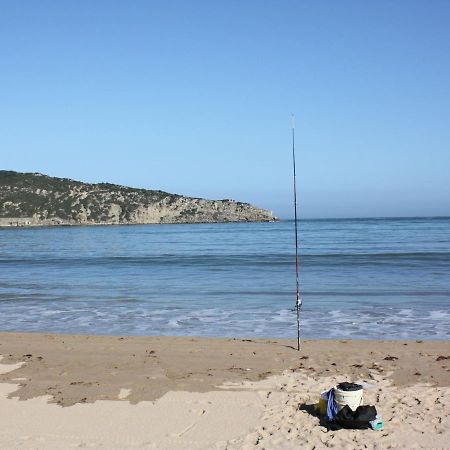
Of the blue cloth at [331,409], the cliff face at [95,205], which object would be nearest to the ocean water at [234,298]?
the blue cloth at [331,409]

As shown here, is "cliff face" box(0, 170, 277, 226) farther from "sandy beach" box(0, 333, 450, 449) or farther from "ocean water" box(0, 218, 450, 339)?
"sandy beach" box(0, 333, 450, 449)

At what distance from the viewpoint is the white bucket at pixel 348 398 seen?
6844 millimetres

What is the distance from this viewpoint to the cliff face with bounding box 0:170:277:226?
142 m

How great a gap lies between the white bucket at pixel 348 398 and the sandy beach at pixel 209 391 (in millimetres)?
367

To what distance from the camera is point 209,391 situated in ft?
26.9

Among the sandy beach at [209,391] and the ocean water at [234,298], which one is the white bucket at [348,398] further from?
the ocean water at [234,298]

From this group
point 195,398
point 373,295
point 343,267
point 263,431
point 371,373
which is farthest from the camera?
point 343,267

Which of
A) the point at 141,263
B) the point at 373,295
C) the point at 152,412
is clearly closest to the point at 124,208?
the point at 141,263

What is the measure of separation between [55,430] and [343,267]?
73.8 feet

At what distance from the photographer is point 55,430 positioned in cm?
684

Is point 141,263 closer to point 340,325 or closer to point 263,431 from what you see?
point 340,325

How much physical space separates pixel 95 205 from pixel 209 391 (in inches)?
5808

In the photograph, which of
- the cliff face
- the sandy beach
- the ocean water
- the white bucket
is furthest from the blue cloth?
the cliff face

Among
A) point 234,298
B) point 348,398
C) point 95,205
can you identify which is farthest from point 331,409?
point 95,205
